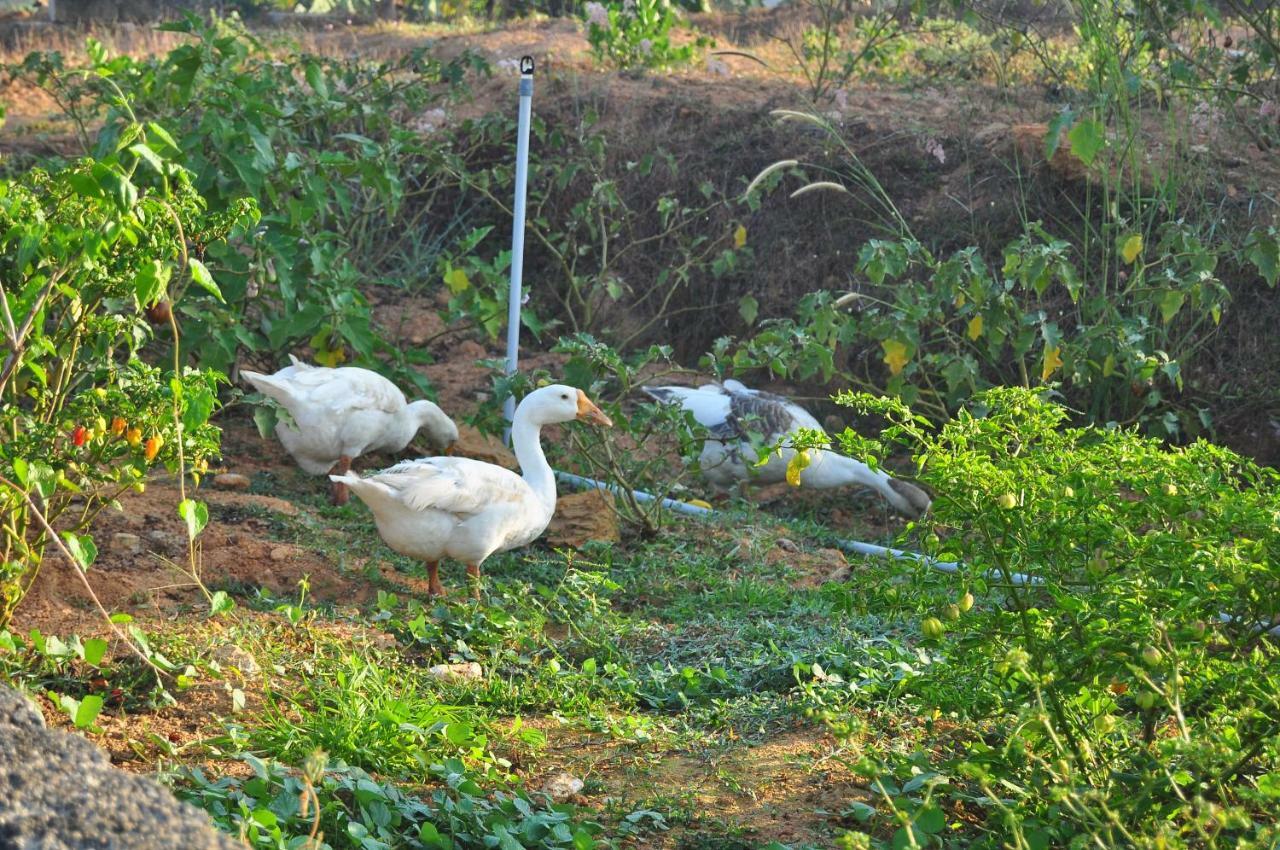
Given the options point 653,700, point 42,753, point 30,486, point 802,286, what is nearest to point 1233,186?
point 802,286

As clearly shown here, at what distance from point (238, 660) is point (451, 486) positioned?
4.12 feet

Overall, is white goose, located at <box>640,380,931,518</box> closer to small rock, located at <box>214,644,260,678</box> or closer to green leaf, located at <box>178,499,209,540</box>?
small rock, located at <box>214,644,260,678</box>

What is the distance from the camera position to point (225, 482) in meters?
6.40

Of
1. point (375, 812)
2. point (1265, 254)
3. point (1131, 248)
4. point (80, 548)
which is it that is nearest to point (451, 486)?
point (80, 548)

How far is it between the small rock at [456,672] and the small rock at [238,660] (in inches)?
20.9

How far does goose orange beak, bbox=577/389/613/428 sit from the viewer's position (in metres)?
5.85

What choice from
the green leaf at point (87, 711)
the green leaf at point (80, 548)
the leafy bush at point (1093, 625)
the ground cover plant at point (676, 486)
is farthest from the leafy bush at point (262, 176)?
the leafy bush at point (1093, 625)

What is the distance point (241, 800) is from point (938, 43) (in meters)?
10.8

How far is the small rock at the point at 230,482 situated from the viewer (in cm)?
639

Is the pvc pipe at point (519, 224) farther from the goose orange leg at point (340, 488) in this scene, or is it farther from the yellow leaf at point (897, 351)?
the yellow leaf at point (897, 351)

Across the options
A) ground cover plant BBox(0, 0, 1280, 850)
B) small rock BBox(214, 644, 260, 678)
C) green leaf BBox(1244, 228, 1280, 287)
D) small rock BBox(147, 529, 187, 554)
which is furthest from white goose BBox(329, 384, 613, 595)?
green leaf BBox(1244, 228, 1280, 287)

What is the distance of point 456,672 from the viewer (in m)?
4.34

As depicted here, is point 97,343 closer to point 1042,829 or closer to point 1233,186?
point 1042,829

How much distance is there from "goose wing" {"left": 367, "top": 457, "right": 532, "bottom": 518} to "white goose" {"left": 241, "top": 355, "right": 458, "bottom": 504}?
1.11 metres
